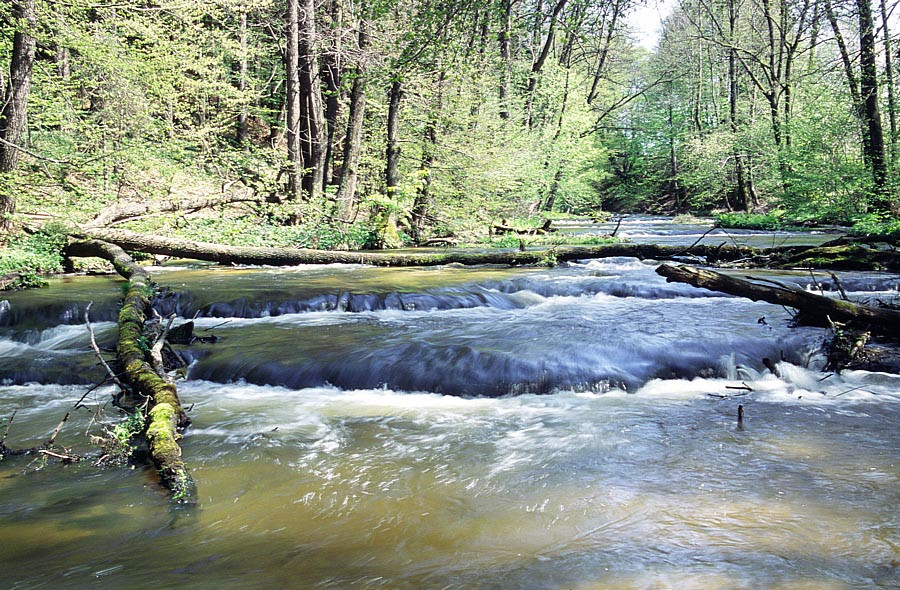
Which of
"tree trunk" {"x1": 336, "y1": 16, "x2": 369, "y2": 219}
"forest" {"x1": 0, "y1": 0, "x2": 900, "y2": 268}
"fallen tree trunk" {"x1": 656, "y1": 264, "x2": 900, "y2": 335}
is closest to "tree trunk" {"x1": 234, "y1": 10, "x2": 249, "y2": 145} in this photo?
"forest" {"x1": 0, "y1": 0, "x2": 900, "y2": 268}

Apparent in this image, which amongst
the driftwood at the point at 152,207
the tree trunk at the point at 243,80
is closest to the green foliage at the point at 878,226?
the driftwood at the point at 152,207

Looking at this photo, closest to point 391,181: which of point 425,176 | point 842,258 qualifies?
point 425,176

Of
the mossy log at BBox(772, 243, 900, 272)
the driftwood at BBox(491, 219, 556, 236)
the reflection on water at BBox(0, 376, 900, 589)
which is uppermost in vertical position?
the driftwood at BBox(491, 219, 556, 236)

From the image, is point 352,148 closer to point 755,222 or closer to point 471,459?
point 471,459

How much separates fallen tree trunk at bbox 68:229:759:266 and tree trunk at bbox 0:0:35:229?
1313mm

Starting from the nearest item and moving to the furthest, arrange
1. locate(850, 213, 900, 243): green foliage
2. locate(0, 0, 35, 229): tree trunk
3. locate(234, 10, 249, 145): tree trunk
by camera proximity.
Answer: locate(0, 0, 35, 229): tree trunk
locate(850, 213, 900, 243): green foliage
locate(234, 10, 249, 145): tree trunk

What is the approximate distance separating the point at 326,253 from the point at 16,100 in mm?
6037

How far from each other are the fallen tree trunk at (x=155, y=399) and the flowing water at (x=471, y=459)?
0.18 metres

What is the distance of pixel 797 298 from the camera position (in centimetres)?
666

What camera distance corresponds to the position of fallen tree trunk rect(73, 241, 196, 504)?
372 centimetres

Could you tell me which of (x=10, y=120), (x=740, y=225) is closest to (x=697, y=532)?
(x=10, y=120)

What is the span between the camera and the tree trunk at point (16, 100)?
10.7 meters

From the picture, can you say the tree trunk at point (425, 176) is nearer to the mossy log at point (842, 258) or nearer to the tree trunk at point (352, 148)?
the tree trunk at point (352, 148)

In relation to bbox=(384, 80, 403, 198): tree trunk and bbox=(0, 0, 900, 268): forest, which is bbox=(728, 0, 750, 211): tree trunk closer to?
bbox=(0, 0, 900, 268): forest
